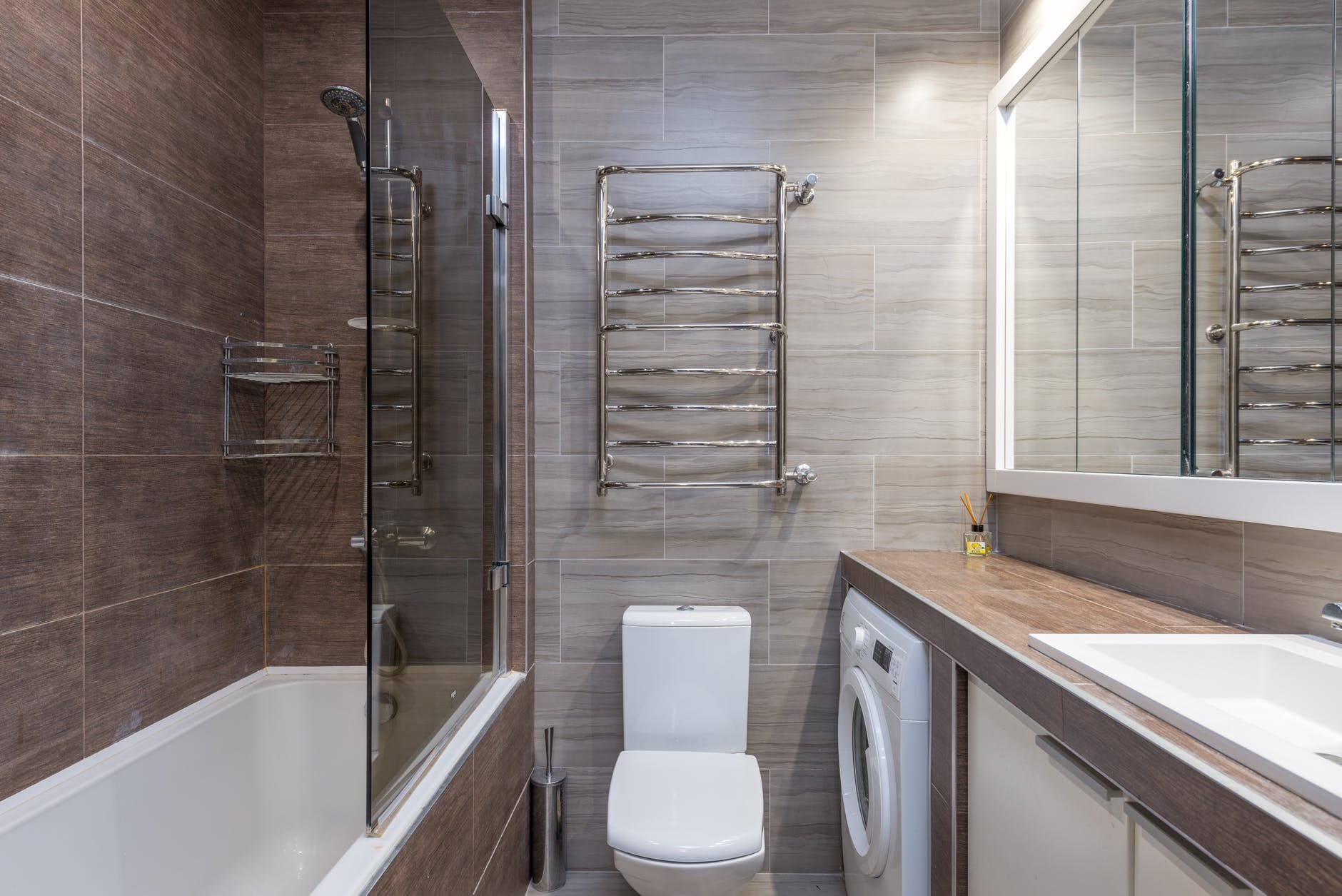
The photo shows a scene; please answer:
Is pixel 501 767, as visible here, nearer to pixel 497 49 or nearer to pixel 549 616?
pixel 549 616

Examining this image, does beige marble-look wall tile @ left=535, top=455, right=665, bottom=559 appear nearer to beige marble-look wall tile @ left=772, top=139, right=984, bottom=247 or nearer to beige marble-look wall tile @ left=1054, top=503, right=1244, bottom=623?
beige marble-look wall tile @ left=772, top=139, right=984, bottom=247

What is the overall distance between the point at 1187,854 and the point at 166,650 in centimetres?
201

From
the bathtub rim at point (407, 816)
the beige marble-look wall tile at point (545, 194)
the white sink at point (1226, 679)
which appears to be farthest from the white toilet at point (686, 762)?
the beige marble-look wall tile at point (545, 194)

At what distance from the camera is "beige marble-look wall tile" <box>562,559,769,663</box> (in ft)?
7.14

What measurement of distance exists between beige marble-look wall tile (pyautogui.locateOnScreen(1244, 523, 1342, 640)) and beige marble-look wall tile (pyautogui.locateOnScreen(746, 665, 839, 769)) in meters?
1.16

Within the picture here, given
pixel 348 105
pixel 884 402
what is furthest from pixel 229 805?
pixel 884 402

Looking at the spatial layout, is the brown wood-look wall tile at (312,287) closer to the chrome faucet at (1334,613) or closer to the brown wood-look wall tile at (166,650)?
the brown wood-look wall tile at (166,650)

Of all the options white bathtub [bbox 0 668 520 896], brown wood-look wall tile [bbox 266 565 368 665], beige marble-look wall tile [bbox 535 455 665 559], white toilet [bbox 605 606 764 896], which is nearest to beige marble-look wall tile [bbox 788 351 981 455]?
beige marble-look wall tile [bbox 535 455 665 559]

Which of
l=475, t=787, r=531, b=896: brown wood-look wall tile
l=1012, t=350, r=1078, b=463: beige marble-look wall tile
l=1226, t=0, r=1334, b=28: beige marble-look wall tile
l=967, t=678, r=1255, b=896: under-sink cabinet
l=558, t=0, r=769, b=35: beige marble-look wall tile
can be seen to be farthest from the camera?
l=558, t=0, r=769, b=35: beige marble-look wall tile

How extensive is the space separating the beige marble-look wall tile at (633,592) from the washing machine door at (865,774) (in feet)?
1.21

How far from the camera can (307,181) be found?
6.91ft

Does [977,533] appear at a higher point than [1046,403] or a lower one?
lower

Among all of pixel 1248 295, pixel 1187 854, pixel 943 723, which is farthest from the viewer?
pixel 943 723

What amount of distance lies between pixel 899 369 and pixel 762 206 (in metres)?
0.67
